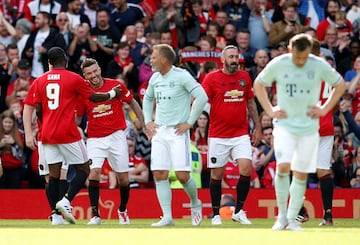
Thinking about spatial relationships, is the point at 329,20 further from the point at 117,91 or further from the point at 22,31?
the point at 117,91

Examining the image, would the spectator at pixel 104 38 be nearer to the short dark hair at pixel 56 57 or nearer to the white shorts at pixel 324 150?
the short dark hair at pixel 56 57

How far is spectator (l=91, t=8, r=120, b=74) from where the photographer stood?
2466 centimetres

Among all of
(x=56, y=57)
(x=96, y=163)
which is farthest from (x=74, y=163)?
(x=56, y=57)

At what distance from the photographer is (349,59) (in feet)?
81.4

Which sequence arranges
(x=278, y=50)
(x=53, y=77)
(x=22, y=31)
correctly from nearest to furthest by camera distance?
(x=53, y=77) → (x=278, y=50) → (x=22, y=31)

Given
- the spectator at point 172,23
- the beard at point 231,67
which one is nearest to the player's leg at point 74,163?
the beard at point 231,67

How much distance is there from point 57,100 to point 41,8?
806cm

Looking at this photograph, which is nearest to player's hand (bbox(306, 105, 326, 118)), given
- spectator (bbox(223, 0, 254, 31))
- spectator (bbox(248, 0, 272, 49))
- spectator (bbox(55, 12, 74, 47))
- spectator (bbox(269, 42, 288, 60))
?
spectator (bbox(269, 42, 288, 60))

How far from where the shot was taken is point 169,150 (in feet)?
54.9

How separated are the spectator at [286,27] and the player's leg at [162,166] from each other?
8.75 meters

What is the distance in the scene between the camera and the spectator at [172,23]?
25.0 meters

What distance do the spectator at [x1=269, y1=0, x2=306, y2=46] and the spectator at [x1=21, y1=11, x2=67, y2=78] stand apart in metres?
4.46
